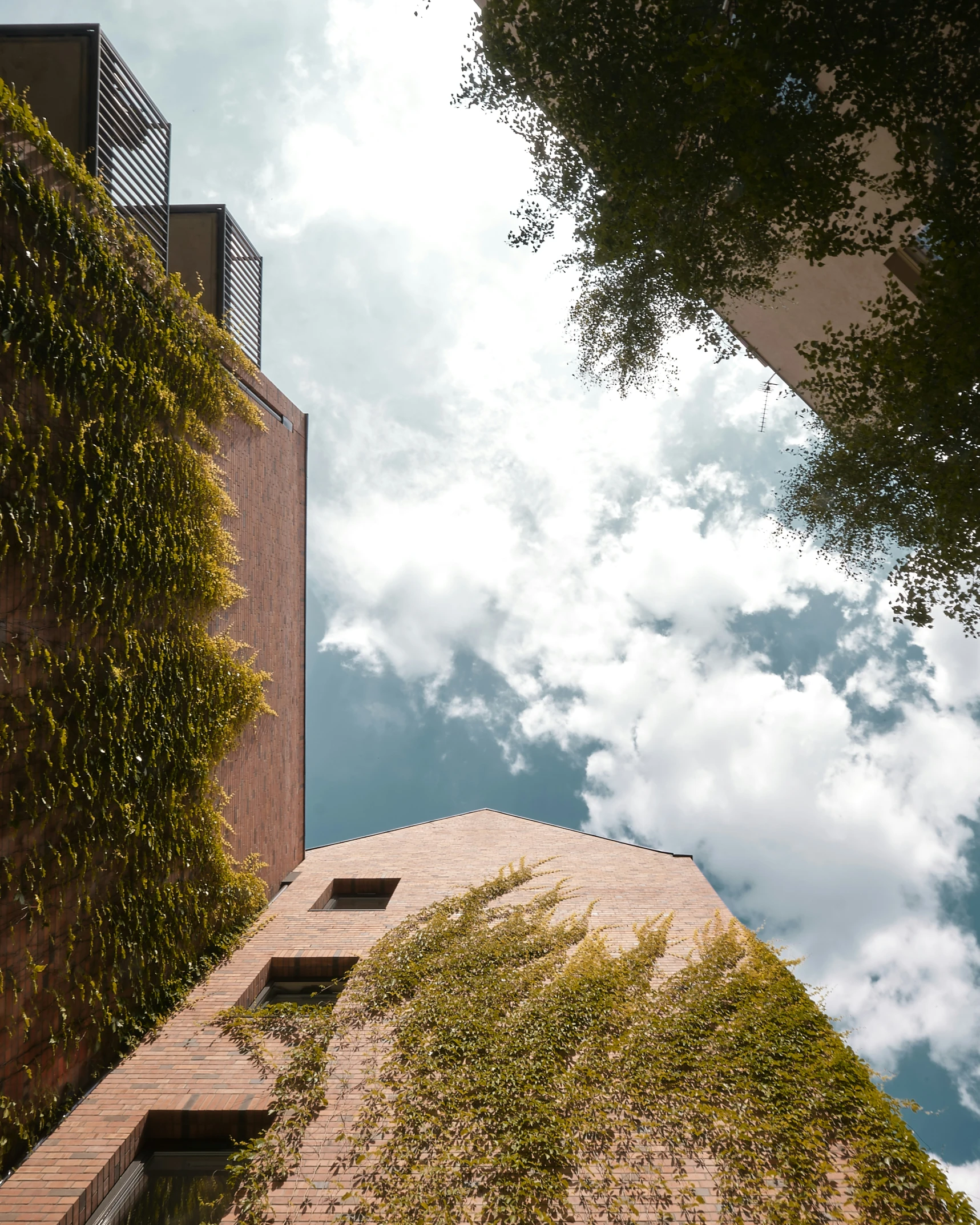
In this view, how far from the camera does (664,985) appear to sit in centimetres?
808

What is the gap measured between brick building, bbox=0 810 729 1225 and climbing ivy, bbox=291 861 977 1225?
1.33ft

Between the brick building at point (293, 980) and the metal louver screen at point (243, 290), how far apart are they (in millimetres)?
9564

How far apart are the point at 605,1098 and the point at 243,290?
43.0 ft

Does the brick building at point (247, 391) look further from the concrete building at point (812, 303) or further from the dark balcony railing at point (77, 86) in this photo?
the concrete building at point (812, 303)

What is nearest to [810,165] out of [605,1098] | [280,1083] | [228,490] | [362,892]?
[228,490]

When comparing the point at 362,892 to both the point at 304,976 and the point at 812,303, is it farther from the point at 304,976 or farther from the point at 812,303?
the point at 812,303

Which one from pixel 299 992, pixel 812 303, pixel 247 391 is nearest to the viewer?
pixel 299 992

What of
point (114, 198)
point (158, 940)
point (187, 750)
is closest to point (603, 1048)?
point (158, 940)

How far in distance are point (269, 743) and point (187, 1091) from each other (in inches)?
207

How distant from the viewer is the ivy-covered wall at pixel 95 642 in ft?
18.0

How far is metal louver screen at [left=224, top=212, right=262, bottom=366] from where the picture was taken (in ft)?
36.0

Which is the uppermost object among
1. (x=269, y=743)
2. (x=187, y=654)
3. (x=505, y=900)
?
(x=187, y=654)

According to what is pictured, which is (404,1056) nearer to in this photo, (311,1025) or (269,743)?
(311,1025)

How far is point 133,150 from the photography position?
26.3 feet
